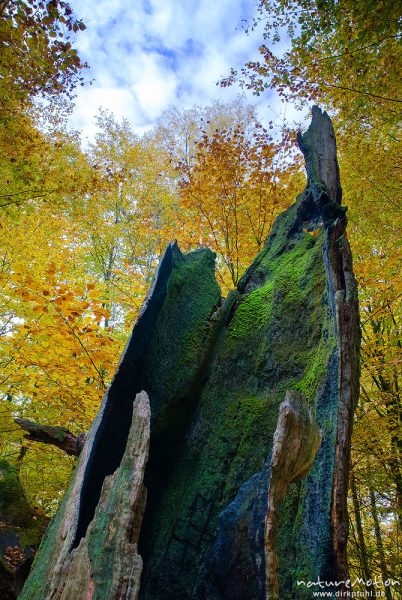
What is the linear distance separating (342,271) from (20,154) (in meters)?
6.58

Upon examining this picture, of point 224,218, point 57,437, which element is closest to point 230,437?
point 57,437

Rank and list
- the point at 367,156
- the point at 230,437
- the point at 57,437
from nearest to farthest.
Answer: the point at 230,437
the point at 57,437
the point at 367,156

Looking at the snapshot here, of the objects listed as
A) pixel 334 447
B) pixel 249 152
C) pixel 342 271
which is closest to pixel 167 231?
pixel 249 152

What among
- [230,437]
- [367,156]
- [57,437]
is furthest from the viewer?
[367,156]

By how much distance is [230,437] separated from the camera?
217 centimetres

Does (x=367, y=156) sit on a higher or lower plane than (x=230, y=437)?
Answer: higher

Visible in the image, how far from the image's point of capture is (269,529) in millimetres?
1153

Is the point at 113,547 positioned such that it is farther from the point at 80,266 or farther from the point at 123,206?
the point at 123,206

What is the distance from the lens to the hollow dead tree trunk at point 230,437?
4.32 feet

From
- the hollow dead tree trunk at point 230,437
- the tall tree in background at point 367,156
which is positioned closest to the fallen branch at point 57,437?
the hollow dead tree trunk at point 230,437

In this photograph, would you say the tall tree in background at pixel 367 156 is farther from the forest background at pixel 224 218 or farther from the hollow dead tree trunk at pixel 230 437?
the hollow dead tree trunk at pixel 230 437

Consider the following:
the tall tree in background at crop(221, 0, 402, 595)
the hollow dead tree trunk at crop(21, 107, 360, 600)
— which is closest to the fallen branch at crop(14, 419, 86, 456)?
the hollow dead tree trunk at crop(21, 107, 360, 600)

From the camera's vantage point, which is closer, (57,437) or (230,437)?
(230,437)

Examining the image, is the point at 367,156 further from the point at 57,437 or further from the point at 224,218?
the point at 57,437
